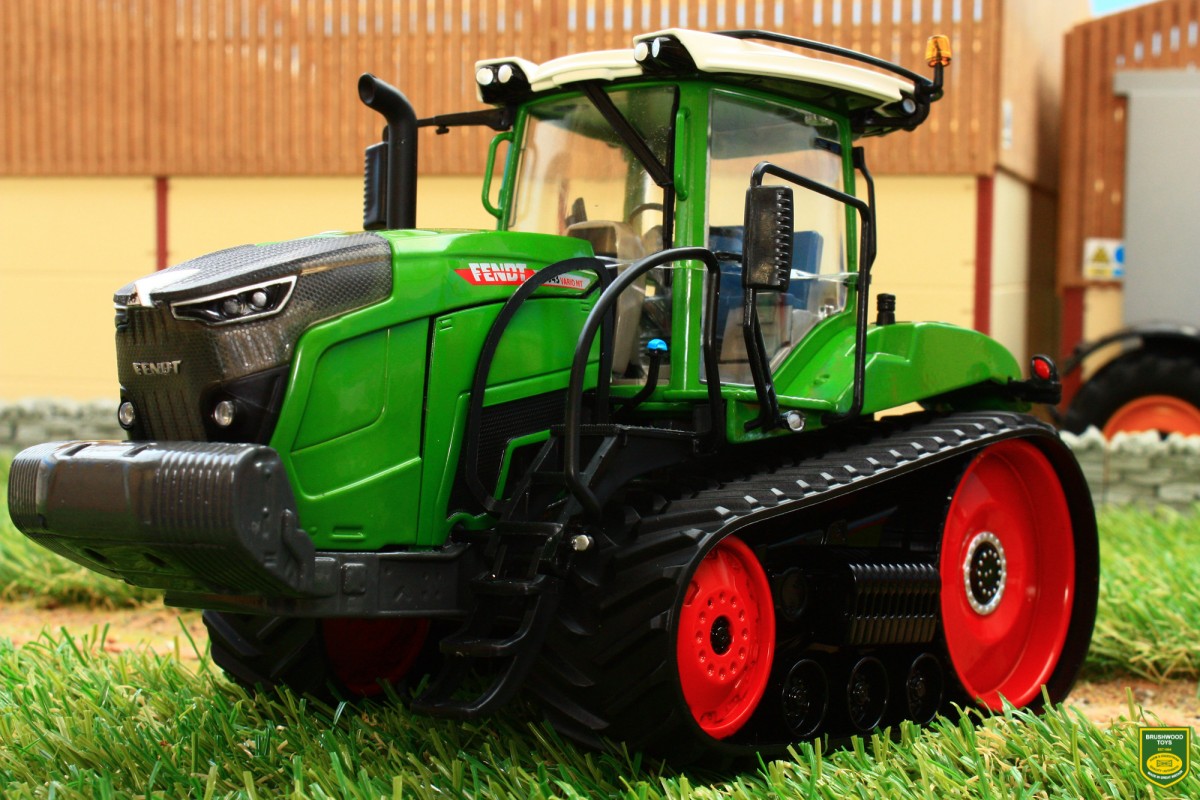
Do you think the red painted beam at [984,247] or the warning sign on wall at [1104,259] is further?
the warning sign on wall at [1104,259]

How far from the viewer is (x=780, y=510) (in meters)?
3.93

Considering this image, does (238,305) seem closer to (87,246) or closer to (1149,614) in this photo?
(1149,614)

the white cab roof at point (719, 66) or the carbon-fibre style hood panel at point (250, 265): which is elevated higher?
the white cab roof at point (719, 66)

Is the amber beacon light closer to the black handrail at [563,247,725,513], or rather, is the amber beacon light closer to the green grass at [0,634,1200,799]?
the black handrail at [563,247,725,513]

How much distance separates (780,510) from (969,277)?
6466 millimetres

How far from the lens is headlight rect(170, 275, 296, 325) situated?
3494mm

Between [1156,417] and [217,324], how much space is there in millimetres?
7512

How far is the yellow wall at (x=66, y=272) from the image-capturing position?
11.8 metres

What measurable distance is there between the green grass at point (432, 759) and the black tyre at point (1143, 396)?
550 cm

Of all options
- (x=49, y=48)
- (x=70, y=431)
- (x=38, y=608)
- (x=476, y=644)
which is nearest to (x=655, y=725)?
(x=476, y=644)

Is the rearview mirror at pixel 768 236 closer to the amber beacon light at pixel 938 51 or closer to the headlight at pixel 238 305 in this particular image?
the amber beacon light at pixel 938 51

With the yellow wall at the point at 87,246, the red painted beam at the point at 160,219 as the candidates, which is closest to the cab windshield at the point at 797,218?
the yellow wall at the point at 87,246

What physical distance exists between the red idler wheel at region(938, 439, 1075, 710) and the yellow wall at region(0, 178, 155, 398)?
8603 mm

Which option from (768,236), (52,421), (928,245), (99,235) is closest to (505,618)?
(768,236)
